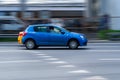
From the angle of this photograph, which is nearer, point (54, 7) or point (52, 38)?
point (52, 38)

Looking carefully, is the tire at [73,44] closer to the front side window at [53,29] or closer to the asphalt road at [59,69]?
the front side window at [53,29]

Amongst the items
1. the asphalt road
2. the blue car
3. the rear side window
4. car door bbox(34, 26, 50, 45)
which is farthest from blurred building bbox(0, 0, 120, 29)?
the asphalt road

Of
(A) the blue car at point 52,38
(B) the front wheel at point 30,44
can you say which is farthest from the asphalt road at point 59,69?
(A) the blue car at point 52,38

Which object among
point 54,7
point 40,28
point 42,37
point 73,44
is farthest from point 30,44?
point 54,7

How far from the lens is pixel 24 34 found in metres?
21.5

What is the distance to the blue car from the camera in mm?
21188

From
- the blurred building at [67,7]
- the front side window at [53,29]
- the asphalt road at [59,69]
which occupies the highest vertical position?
the blurred building at [67,7]

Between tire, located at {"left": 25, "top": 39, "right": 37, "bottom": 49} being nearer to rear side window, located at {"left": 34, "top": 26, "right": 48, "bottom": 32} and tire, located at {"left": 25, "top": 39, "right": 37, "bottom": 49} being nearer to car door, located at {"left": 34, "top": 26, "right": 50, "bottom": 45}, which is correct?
car door, located at {"left": 34, "top": 26, "right": 50, "bottom": 45}

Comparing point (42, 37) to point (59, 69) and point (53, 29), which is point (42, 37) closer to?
point (53, 29)

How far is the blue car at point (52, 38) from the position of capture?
69.5ft

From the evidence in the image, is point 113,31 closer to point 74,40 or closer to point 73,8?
point 74,40

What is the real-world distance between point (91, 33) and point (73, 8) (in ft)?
56.9

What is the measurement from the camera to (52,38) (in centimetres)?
2120

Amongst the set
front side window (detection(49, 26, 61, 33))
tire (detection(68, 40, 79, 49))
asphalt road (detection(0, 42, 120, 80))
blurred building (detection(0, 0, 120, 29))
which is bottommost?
tire (detection(68, 40, 79, 49))
